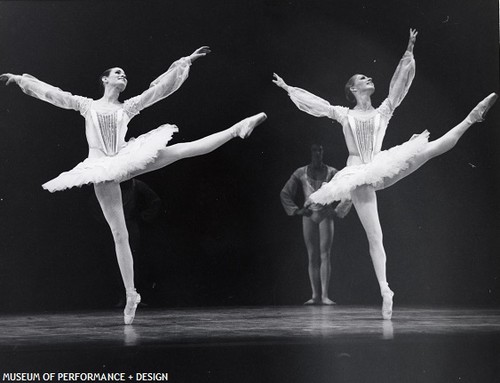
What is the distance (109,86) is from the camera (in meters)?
3.90

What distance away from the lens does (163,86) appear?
3.84 meters

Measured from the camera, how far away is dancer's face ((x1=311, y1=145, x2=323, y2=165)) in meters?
4.04

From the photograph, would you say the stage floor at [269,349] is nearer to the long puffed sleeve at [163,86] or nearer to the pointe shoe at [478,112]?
the pointe shoe at [478,112]

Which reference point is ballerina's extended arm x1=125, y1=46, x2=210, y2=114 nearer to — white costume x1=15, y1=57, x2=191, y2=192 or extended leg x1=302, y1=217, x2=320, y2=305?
white costume x1=15, y1=57, x2=191, y2=192

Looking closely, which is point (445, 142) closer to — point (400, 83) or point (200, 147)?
point (400, 83)

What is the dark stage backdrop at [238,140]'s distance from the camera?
399cm

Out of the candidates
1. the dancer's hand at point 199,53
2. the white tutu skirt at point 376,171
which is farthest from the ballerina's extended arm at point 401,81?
the dancer's hand at point 199,53

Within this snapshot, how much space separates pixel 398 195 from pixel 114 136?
160 centimetres

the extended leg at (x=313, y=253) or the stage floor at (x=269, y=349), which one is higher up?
the extended leg at (x=313, y=253)

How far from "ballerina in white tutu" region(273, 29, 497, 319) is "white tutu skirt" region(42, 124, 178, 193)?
0.83 metres

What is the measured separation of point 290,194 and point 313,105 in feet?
1.69

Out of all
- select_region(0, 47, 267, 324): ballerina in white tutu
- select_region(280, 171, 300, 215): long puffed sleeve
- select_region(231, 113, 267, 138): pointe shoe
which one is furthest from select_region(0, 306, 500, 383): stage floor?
select_region(231, 113, 267, 138): pointe shoe

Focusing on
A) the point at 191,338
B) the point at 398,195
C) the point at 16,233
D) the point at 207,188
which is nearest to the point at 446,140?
the point at 398,195

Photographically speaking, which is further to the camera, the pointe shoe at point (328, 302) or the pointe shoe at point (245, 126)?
the pointe shoe at point (328, 302)
